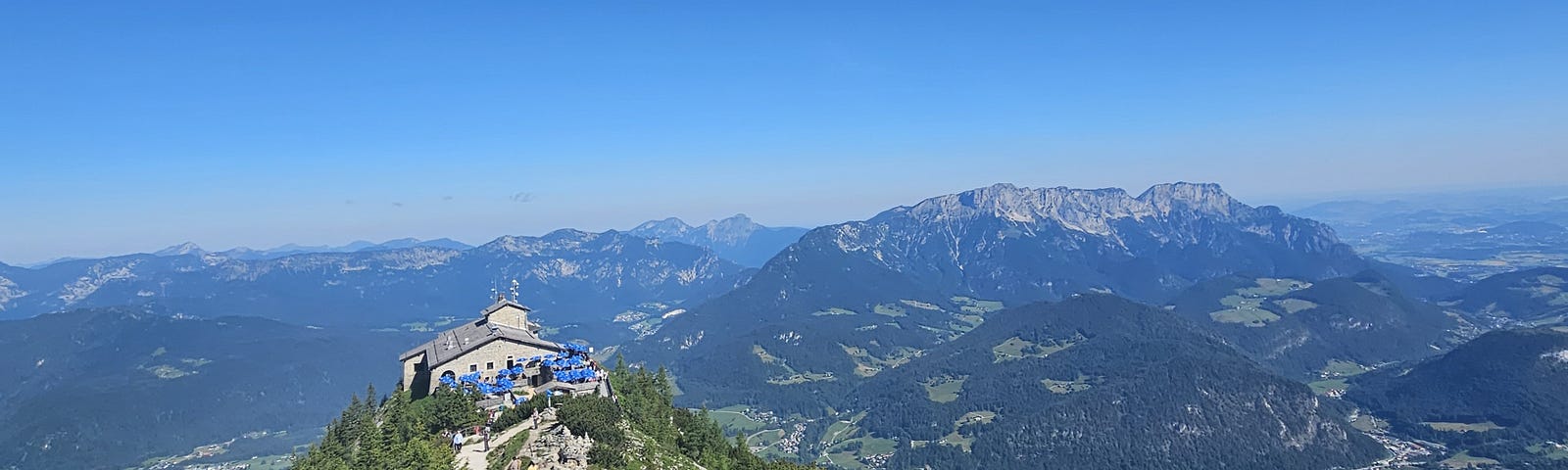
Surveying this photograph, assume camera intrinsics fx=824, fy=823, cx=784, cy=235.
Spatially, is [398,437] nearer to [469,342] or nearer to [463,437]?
[463,437]

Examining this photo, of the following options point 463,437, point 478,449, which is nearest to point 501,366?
point 463,437

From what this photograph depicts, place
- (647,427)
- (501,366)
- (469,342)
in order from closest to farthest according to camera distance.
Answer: (647,427) → (501,366) → (469,342)

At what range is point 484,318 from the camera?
5212 inches

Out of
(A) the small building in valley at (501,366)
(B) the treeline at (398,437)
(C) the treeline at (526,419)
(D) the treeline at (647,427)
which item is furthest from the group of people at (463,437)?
(A) the small building in valley at (501,366)

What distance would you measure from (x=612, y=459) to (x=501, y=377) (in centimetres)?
3728

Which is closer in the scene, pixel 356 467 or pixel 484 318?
pixel 356 467

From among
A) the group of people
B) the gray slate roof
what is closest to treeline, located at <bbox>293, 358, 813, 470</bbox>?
the group of people

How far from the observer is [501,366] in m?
108

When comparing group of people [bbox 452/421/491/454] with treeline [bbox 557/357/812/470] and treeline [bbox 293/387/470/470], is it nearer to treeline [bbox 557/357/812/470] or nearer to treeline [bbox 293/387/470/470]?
treeline [bbox 293/387/470/470]

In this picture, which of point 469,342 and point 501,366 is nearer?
point 501,366

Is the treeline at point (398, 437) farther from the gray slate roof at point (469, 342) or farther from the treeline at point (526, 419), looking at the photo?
the gray slate roof at point (469, 342)

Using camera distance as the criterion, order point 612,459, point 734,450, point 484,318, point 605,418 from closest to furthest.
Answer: point 612,459 → point 605,418 → point 734,450 → point 484,318

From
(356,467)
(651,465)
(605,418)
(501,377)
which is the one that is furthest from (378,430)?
(651,465)

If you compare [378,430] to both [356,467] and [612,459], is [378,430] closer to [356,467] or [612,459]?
[356,467]
